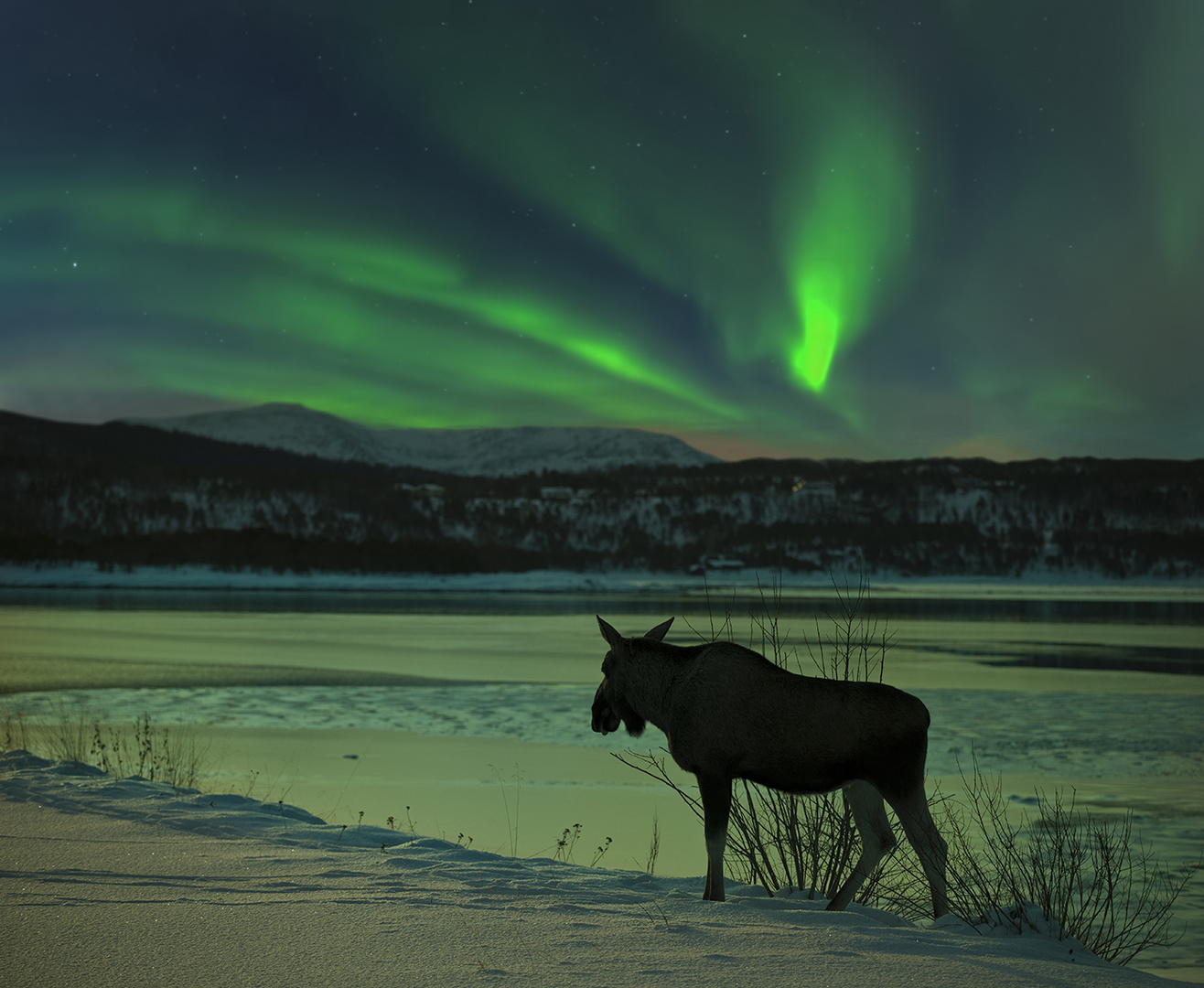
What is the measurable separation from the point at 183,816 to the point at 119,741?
8878mm

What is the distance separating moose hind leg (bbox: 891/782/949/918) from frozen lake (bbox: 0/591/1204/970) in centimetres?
261

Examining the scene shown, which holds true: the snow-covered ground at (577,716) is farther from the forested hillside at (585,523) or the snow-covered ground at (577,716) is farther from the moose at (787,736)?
the forested hillside at (585,523)

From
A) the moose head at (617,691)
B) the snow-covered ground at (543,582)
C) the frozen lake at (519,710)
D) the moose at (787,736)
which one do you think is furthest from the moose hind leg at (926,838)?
the snow-covered ground at (543,582)

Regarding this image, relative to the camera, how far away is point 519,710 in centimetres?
2138

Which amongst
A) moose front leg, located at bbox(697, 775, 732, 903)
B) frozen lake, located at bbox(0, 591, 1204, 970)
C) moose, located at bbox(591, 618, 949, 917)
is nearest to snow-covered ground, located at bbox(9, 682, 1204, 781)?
frozen lake, located at bbox(0, 591, 1204, 970)

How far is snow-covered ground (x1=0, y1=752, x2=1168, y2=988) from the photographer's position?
469 centimetres

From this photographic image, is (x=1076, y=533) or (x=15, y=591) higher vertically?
(x=1076, y=533)

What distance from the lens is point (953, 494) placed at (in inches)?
7131

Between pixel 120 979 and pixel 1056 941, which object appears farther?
pixel 1056 941

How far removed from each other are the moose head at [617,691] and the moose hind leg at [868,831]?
1323 mm

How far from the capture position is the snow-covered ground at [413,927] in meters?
4.69

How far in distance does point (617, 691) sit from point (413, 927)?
1.84 m

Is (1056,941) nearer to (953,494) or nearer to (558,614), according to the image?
(558,614)

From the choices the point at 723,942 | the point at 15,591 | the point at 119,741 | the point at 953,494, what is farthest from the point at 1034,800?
the point at 953,494
